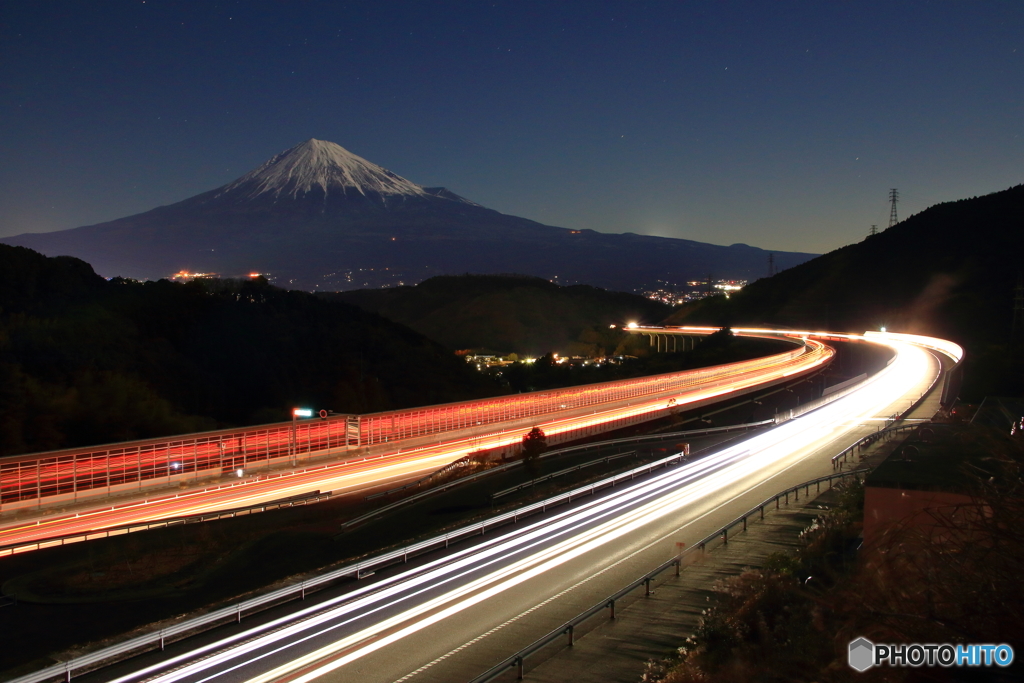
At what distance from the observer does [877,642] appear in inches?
167

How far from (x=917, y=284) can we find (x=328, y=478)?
73.9m

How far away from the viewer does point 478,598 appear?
8.98 metres

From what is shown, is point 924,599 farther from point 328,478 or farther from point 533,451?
point 533,451

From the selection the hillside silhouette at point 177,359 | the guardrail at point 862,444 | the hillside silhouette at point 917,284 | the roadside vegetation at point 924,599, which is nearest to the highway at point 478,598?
→ the guardrail at point 862,444

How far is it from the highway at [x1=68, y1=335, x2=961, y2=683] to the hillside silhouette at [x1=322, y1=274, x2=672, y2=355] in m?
66.7

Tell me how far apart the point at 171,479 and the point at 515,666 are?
12.4 meters

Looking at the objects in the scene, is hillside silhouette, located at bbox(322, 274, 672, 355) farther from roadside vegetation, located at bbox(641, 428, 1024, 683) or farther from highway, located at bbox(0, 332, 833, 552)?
roadside vegetation, located at bbox(641, 428, 1024, 683)

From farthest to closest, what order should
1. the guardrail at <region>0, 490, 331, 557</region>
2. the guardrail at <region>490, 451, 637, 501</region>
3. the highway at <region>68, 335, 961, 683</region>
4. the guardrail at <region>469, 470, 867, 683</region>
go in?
the guardrail at <region>490, 451, 637, 501</region> → the guardrail at <region>0, 490, 331, 557</region> → the highway at <region>68, 335, 961, 683</region> → the guardrail at <region>469, 470, 867, 683</region>

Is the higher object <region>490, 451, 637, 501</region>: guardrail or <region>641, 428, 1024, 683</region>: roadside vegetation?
<region>641, 428, 1024, 683</region>: roadside vegetation

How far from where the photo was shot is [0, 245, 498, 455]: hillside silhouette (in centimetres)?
2425

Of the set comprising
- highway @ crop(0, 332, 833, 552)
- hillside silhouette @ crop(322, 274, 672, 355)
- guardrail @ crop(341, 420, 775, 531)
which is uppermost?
hillside silhouette @ crop(322, 274, 672, 355)

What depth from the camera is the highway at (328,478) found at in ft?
47.3

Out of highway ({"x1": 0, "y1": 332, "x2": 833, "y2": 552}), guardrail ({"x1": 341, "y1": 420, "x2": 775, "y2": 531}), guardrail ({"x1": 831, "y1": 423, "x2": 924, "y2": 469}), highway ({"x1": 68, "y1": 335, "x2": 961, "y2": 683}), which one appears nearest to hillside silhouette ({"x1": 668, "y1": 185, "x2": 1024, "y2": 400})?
highway ({"x1": 0, "y1": 332, "x2": 833, "y2": 552})

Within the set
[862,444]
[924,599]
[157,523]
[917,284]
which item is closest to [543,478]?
[862,444]
